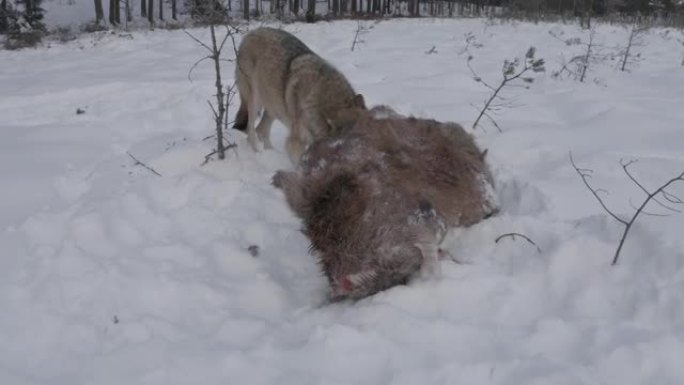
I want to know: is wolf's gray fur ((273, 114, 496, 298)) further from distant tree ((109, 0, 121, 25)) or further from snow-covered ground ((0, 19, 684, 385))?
distant tree ((109, 0, 121, 25))

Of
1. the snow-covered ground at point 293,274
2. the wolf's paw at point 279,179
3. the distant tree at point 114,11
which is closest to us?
the snow-covered ground at point 293,274

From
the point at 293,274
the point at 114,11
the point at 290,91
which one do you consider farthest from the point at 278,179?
the point at 114,11

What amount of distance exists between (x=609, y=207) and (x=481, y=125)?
2.22m

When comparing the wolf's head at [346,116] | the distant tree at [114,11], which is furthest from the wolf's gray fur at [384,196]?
the distant tree at [114,11]

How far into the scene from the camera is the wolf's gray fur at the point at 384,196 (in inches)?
112

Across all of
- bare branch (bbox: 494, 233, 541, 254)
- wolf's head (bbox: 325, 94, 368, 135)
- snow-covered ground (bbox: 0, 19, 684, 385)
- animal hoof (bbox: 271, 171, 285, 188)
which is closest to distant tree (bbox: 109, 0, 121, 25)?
snow-covered ground (bbox: 0, 19, 684, 385)

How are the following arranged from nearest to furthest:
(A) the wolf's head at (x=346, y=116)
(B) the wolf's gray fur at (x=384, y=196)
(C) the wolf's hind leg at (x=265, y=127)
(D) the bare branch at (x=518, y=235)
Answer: (B) the wolf's gray fur at (x=384, y=196) < (D) the bare branch at (x=518, y=235) < (A) the wolf's head at (x=346, y=116) < (C) the wolf's hind leg at (x=265, y=127)

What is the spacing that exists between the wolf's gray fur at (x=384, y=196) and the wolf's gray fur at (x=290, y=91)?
628 mm

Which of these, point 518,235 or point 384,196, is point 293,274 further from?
point 518,235

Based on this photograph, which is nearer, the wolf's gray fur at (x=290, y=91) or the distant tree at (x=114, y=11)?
the wolf's gray fur at (x=290, y=91)

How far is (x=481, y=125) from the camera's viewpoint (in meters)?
5.38

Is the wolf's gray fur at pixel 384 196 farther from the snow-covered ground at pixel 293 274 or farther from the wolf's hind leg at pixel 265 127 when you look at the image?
the wolf's hind leg at pixel 265 127

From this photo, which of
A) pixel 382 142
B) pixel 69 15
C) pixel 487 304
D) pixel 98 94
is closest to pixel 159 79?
pixel 98 94

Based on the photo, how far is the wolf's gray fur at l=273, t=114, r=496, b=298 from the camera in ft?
9.36
